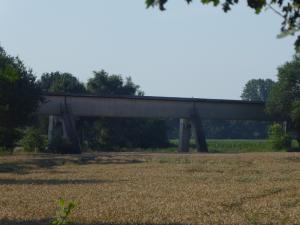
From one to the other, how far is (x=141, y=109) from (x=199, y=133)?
6.36 m

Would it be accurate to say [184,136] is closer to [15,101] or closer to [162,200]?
[15,101]

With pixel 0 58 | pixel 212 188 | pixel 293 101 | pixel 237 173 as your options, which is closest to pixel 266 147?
pixel 293 101

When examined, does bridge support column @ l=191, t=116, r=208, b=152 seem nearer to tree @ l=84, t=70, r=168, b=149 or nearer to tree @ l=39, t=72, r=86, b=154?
tree @ l=39, t=72, r=86, b=154

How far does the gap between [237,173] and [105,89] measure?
258ft

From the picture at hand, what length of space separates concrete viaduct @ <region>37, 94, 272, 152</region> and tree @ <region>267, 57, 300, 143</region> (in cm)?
349

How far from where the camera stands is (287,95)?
73.8m

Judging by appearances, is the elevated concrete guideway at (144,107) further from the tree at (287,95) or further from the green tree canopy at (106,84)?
the green tree canopy at (106,84)

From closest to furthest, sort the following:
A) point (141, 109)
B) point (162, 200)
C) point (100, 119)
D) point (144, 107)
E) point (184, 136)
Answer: point (162, 200)
point (141, 109)
point (144, 107)
point (184, 136)
point (100, 119)

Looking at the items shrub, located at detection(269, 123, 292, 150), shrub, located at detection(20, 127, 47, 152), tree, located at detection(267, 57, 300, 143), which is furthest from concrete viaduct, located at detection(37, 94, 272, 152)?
shrub, located at detection(269, 123, 292, 150)

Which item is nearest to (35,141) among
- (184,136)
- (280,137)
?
(184,136)

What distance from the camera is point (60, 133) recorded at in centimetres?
6725

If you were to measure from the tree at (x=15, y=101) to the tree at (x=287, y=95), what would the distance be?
26123 millimetres

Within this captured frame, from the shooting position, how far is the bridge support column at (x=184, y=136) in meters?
70.2

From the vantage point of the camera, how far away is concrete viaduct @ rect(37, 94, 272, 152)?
66875mm
